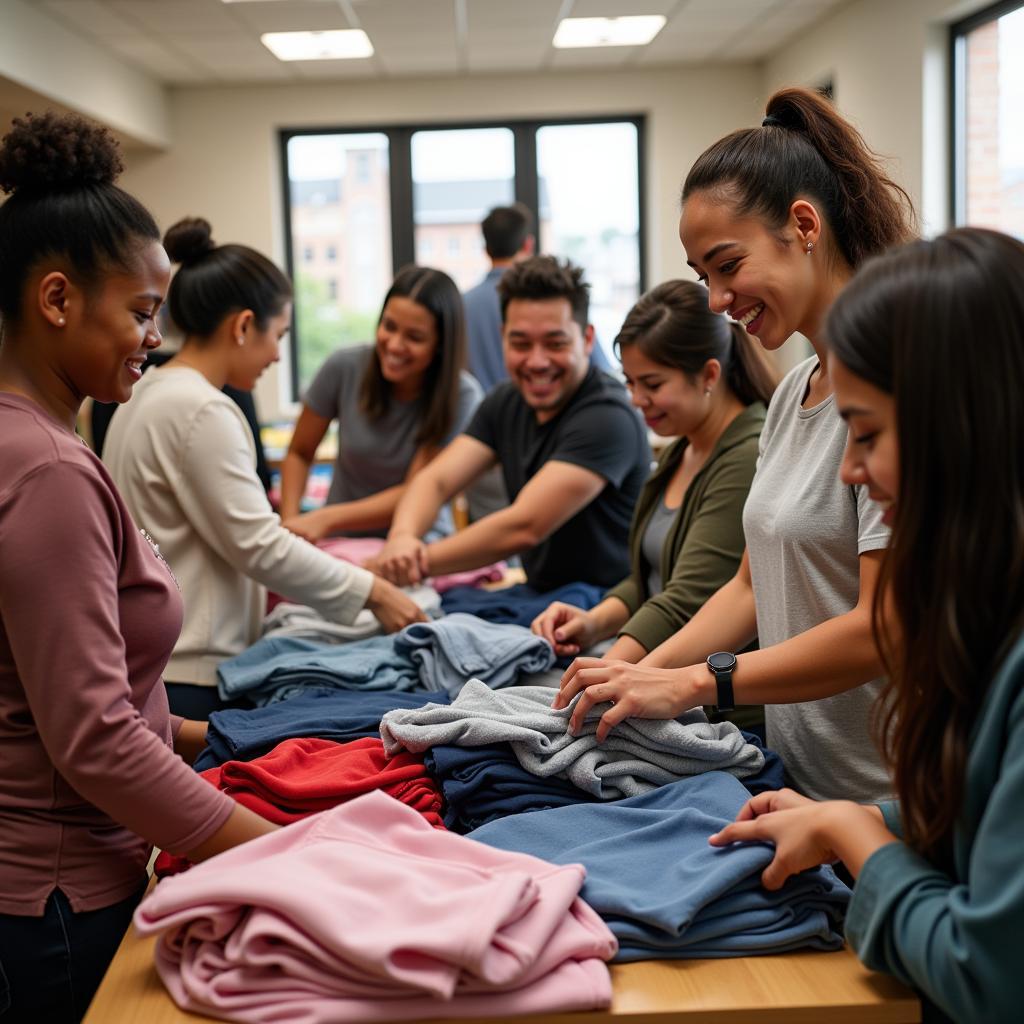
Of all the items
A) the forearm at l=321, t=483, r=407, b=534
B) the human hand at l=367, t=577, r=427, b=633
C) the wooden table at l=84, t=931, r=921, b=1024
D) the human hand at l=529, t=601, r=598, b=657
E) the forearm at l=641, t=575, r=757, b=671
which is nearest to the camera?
the wooden table at l=84, t=931, r=921, b=1024

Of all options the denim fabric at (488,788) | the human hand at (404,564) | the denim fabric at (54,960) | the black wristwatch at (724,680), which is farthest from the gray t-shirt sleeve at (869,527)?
the human hand at (404,564)

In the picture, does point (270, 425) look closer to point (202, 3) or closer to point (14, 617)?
point (202, 3)

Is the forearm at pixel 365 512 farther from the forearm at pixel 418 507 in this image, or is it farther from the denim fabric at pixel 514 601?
the denim fabric at pixel 514 601

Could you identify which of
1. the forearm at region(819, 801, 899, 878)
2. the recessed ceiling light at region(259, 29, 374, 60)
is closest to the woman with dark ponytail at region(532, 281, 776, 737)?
the forearm at region(819, 801, 899, 878)

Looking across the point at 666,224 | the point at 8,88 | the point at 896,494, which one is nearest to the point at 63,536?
the point at 896,494

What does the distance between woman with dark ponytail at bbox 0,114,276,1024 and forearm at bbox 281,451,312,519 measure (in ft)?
5.91

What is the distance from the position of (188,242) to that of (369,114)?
549 centimetres

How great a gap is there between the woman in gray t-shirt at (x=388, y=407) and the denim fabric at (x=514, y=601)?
0.48 m

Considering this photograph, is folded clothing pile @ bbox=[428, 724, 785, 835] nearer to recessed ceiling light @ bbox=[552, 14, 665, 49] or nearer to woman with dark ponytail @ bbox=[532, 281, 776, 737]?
woman with dark ponytail @ bbox=[532, 281, 776, 737]

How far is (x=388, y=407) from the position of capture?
3.01 m

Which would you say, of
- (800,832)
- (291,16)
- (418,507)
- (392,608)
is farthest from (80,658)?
(291,16)

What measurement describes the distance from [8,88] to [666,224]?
4.03m

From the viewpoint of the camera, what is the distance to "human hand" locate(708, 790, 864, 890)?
1.03 m

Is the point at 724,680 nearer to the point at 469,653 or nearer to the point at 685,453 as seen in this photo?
the point at 469,653
